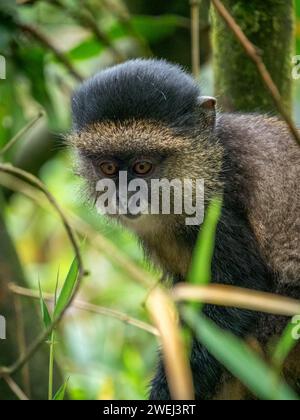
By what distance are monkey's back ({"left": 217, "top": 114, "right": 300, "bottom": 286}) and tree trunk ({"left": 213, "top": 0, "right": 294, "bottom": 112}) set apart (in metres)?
0.26

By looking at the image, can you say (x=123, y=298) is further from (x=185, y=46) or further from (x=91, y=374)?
(x=185, y=46)

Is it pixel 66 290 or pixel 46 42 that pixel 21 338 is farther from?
pixel 46 42

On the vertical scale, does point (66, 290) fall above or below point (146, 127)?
below

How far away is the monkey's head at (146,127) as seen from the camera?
4453 millimetres

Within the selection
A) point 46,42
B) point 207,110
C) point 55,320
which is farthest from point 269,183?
point 46,42

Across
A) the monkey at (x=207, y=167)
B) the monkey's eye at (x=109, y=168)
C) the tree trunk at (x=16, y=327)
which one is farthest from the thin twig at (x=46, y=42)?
the monkey's eye at (x=109, y=168)

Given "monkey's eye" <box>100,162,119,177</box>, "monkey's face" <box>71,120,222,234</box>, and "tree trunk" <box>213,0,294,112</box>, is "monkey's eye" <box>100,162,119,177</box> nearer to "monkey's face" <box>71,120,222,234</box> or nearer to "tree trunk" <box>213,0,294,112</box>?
"monkey's face" <box>71,120,222,234</box>

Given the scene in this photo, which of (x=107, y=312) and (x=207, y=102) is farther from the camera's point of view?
(x=207, y=102)

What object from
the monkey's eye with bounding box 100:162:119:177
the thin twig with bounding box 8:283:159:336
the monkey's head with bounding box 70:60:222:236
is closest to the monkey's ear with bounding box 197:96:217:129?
the monkey's head with bounding box 70:60:222:236

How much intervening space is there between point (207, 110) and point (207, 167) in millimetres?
307

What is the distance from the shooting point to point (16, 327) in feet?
16.6

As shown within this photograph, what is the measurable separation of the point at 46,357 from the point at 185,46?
8.94 feet

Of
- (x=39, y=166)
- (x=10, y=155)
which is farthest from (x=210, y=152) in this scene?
(x=39, y=166)

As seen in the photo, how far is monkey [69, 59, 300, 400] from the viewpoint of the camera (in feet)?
14.6
